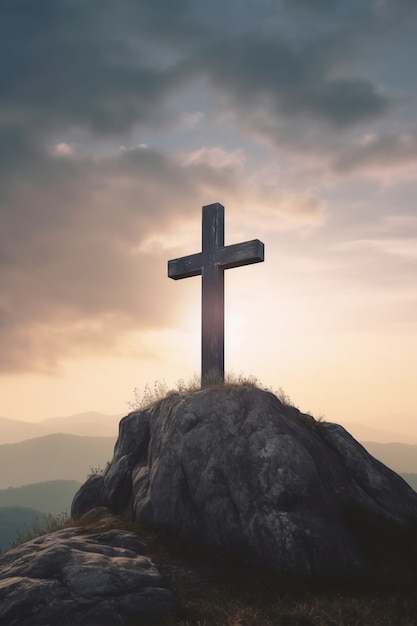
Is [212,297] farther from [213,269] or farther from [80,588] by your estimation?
[80,588]

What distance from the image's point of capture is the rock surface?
1116 cm

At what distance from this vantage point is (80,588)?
930 cm

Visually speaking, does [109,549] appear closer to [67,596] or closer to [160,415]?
[67,596]

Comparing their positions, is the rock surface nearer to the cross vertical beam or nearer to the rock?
the cross vertical beam

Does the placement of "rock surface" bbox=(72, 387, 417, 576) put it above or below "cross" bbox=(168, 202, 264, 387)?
below

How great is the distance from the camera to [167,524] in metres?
12.3

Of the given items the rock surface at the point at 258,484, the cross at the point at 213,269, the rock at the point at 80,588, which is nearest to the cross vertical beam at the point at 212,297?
the cross at the point at 213,269

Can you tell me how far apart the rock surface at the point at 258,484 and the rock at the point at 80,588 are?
1.99 m

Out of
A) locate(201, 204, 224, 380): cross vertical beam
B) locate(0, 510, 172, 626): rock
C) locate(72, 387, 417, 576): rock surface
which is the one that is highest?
locate(201, 204, 224, 380): cross vertical beam

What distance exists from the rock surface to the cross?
6.20 feet

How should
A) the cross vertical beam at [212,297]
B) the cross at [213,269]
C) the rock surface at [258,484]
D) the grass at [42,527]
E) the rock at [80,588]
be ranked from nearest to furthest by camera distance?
the rock at [80,588] → the rock surface at [258,484] → the grass at [42,527] → the cross at [213,269] → the cross vertical beam at [212,297]

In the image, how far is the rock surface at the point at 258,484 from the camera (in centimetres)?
1116

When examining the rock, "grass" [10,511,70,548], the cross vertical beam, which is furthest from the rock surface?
the rock

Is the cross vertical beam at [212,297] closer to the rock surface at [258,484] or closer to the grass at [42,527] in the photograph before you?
the rock surface at [258,484]
